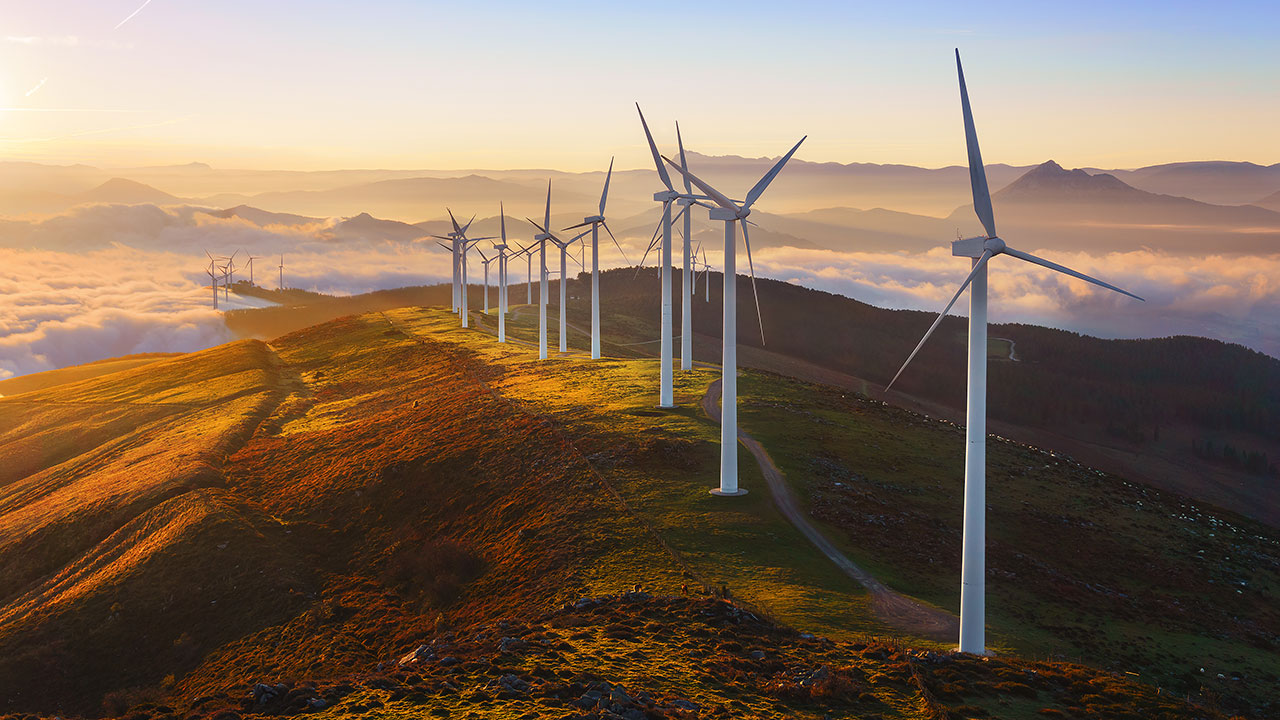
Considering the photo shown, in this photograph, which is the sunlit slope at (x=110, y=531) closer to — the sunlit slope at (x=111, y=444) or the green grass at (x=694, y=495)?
the sunlit slope at (x=111, y=444)

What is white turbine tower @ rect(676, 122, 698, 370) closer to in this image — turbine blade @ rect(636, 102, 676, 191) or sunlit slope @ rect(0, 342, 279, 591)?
turbine blade @ rect(636, 102, 676, 191)

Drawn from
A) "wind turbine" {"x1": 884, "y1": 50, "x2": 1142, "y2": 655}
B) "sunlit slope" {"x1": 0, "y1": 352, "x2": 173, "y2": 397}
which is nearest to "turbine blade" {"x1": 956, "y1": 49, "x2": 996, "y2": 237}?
"wind turbine" {"x1": 884, "y1": 50, "x2": 1142, "y2": 655}

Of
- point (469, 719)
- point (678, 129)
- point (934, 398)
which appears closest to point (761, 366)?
point (934, 398)

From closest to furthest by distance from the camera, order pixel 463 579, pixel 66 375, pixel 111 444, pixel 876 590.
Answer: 1. pixel 876 590
2. pixel 463 579
3. pixel 111 444
4. pixel 66 375

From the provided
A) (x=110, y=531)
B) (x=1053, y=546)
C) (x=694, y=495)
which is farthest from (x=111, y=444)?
(x=1053, y=546)

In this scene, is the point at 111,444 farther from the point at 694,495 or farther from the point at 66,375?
the point at 66,375

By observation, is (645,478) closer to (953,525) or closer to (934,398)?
(953,525)

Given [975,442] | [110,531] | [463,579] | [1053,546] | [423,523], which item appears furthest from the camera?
[110,531]
